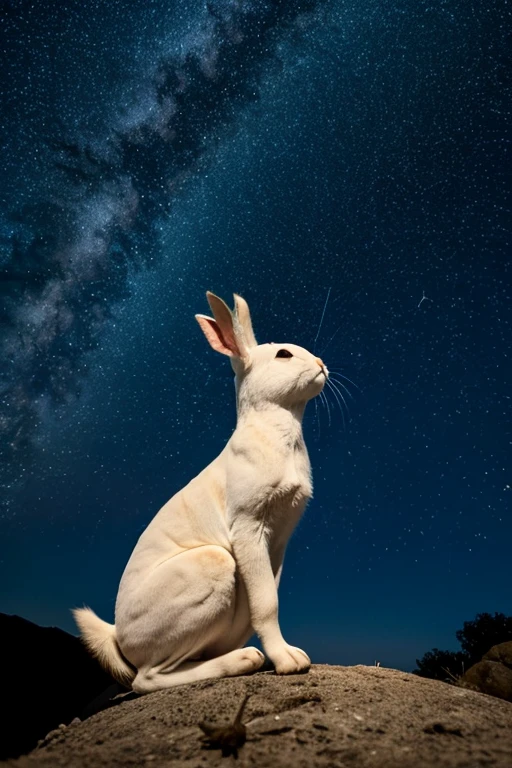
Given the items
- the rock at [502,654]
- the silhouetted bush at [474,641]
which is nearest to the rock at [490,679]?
the rock at [502,654]

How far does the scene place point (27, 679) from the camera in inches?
293

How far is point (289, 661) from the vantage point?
4137mm

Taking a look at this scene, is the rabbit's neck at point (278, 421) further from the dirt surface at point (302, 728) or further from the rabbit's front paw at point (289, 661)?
the dirt surface at point (302, 728)

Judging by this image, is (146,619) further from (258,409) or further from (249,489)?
(258,409)

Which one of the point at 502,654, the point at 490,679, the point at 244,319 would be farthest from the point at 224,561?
the point at 502,654

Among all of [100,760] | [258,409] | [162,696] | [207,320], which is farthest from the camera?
[207,320]

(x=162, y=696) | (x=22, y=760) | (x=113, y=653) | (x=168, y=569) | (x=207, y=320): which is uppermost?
(x=207, y=320)

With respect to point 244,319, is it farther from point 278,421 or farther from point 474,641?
point 474,641

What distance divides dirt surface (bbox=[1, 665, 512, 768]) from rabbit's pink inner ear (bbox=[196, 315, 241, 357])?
2834 millimetres

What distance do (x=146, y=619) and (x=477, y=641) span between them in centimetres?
1101

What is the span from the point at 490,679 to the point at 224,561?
5623 millimetres

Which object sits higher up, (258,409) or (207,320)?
(207,320)

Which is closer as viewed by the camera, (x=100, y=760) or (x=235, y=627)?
(x=100, y=760)

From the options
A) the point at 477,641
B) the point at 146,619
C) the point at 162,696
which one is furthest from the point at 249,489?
the point at 477,641
